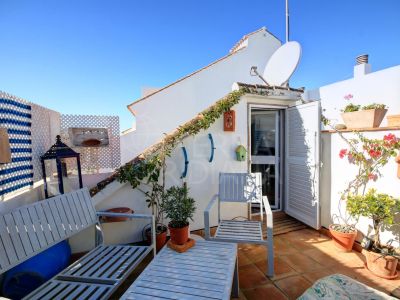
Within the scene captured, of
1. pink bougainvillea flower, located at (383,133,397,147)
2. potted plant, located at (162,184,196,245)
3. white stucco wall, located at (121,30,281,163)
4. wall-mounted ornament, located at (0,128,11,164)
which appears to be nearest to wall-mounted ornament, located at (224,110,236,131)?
potted plant, located at (162,184,196,245)

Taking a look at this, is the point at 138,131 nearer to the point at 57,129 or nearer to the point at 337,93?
the point at 57,129

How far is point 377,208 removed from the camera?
252cm

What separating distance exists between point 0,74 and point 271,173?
4818 mm

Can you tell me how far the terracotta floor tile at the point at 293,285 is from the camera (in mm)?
2227

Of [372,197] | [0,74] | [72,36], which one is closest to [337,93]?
[372,197]

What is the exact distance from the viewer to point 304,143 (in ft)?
12.7

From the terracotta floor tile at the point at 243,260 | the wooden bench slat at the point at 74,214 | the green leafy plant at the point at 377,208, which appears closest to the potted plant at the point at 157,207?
the wooden bench slat at the point at 74,214

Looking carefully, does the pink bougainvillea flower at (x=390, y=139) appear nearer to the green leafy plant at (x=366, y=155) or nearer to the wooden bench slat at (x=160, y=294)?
the green leafy plant at (x=366, y=155)

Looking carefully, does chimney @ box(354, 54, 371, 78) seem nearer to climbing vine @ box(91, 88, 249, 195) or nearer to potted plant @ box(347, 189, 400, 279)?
climbing vine @ box(91, 88, 249, 195)

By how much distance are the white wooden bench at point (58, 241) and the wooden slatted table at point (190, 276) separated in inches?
11.5

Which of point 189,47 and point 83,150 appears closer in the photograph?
point 83,150

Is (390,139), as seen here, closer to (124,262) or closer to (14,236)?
(124,262)

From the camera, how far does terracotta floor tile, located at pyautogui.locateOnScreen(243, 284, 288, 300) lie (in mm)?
2177

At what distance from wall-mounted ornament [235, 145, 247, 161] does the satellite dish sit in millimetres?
1600
